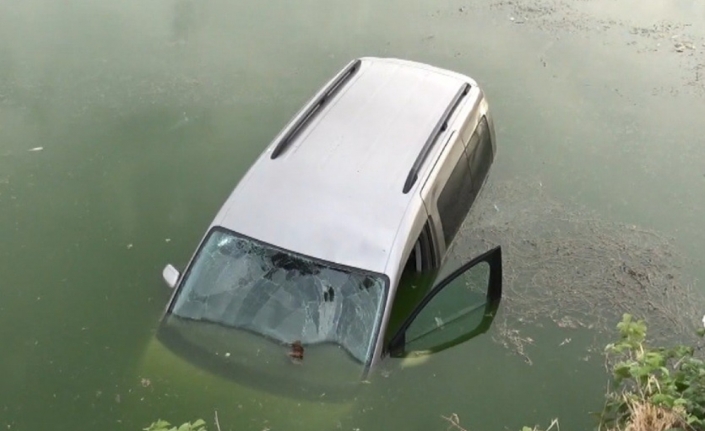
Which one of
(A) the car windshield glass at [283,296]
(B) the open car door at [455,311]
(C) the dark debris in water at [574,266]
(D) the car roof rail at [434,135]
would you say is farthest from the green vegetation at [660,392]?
(D) the car roof rail at [434,135]

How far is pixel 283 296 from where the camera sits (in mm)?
4402

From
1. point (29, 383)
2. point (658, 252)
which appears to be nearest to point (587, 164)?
point (658, 252)

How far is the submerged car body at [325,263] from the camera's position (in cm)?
434

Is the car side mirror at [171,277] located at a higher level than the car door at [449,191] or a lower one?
lower

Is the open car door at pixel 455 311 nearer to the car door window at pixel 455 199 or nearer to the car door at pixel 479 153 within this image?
the car door window at pixel 455 199

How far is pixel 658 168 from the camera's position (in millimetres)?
6852

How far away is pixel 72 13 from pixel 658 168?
6460 millimetres

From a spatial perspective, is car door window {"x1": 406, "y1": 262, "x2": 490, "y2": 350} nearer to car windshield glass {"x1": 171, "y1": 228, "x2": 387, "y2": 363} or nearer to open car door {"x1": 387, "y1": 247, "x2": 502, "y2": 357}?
open car door {"x1": 387, "y1": 247, "x2": 502, "y2": 357}

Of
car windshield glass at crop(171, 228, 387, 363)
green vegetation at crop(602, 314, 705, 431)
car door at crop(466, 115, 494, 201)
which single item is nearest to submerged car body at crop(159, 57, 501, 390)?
car windshield glass at crop(171, 228, 387, 363)

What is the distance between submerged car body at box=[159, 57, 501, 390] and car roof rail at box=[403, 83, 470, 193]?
0.04 feet

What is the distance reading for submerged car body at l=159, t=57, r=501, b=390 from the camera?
434 cm

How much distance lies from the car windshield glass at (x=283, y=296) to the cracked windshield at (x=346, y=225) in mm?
13

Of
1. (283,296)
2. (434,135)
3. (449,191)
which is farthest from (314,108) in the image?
(283,296)

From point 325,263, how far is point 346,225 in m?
0.26
